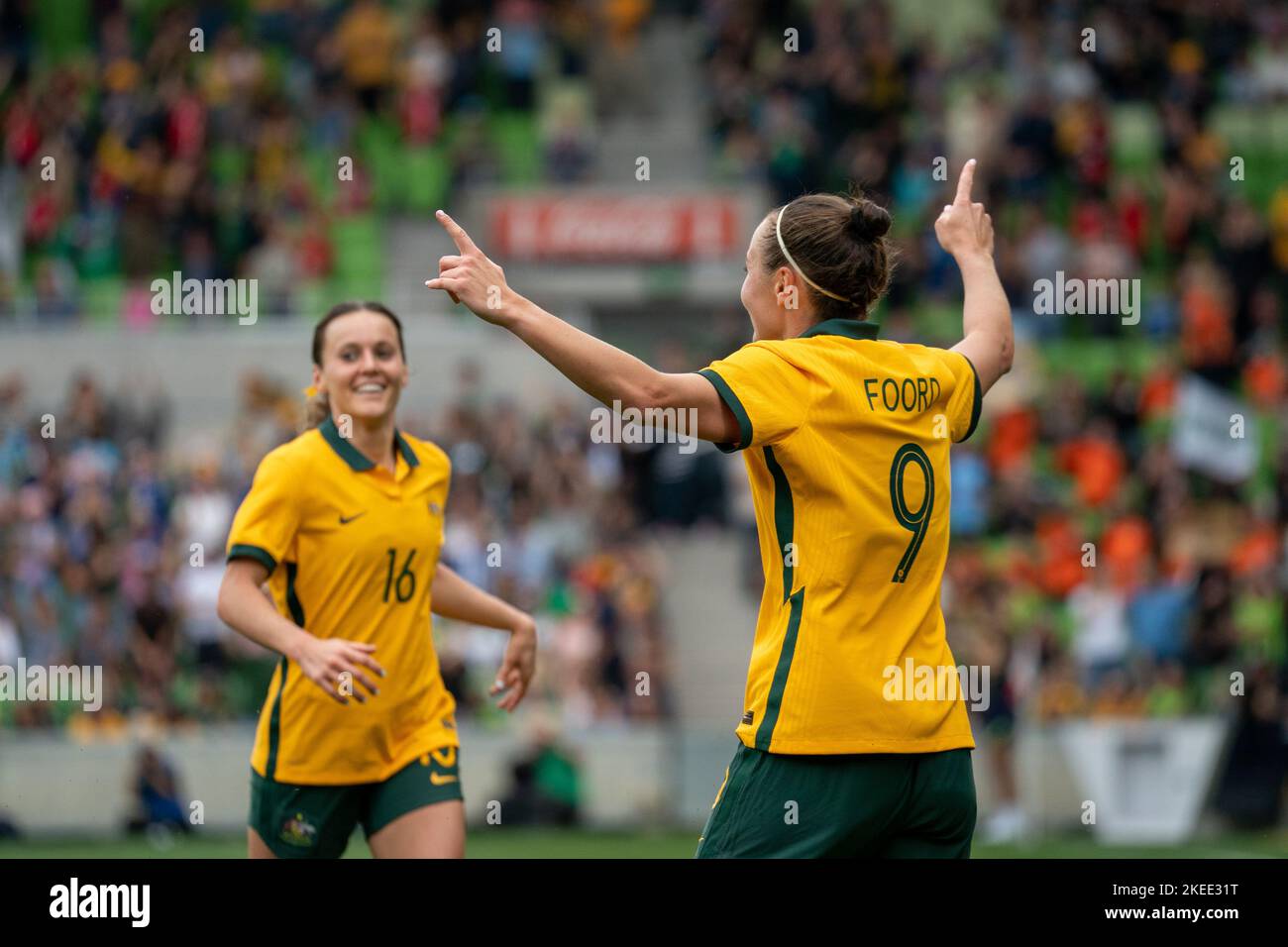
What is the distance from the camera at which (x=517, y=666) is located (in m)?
6.74

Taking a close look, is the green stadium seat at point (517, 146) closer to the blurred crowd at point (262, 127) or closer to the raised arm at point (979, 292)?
the blurred crowd at point (262, 127)

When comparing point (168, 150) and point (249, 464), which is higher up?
point (168, 150)

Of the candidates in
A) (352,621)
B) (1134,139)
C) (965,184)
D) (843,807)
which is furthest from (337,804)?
(1134,139)

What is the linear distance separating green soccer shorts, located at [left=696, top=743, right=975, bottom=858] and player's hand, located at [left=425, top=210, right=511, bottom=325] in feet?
4.17

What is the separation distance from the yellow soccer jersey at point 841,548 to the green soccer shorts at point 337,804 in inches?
68.5

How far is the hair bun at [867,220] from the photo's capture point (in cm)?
500

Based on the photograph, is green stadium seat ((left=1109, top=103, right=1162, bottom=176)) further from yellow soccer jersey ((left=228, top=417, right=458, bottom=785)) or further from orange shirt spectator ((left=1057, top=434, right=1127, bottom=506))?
yellow soccer jersey ((left=228, top=417, right=458, bottom=785))

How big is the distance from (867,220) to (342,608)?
2.35 meters

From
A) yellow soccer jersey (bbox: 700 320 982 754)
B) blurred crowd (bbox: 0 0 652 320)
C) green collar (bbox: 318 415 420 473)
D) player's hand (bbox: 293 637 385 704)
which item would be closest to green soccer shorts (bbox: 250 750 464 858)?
player's hand (bbox: 293 637 385 704)

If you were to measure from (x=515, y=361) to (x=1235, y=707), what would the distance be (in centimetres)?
745
